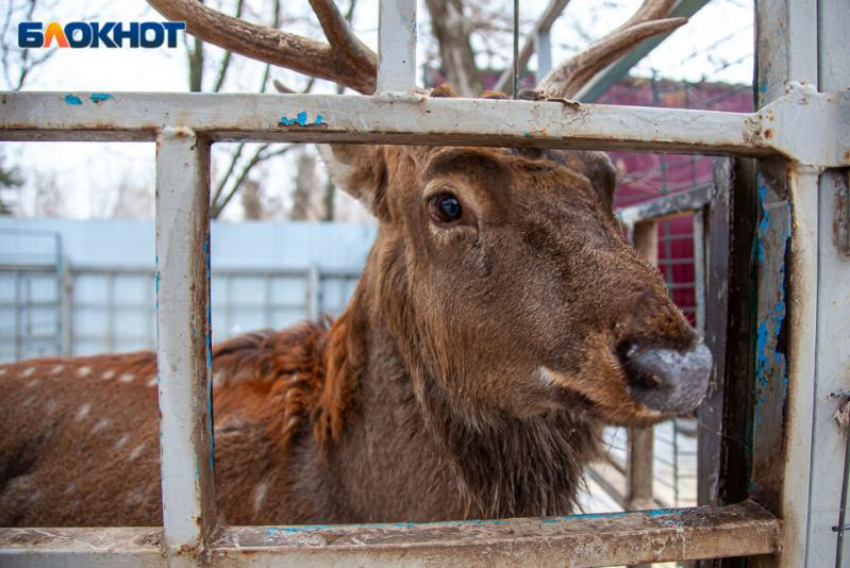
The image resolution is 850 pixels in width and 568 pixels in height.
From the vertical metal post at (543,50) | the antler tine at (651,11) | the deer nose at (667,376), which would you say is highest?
the vertical metal post at (543,50)

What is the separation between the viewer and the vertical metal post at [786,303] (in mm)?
1436

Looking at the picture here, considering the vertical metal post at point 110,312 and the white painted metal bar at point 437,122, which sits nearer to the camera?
the white painted metal bar at point 437,122

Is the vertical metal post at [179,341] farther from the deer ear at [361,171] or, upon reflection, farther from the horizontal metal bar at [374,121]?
the deer ear at [361,171]

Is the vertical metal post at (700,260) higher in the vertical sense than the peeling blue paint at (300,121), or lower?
lower

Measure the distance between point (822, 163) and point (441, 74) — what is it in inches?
401

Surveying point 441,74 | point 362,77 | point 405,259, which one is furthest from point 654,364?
point 441,74

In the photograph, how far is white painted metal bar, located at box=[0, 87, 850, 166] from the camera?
1308 mm

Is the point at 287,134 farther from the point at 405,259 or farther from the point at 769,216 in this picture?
the point at 769,216

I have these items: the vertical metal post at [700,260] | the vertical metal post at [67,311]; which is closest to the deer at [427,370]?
the vertical metal post at [700,260]

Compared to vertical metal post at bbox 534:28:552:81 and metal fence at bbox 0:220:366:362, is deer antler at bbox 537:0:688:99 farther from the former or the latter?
metal fence at bbox 0:220:366:362

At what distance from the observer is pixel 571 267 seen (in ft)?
5.51

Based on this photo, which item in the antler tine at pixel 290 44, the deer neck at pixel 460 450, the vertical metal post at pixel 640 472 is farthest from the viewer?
the vertical metal post at pixel 640 472

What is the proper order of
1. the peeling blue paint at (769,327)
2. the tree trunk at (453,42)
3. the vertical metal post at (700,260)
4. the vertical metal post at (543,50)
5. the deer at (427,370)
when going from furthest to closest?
the tree trunk at (453,42) < the vertical metal post at (543,50) < the vertical metal post at (700,260) < the deer at (427,370) < the peeling blue paint at (769,327)

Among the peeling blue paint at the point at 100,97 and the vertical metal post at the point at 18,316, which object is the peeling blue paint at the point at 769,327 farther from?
the vertical metal post at the point at 18,316
